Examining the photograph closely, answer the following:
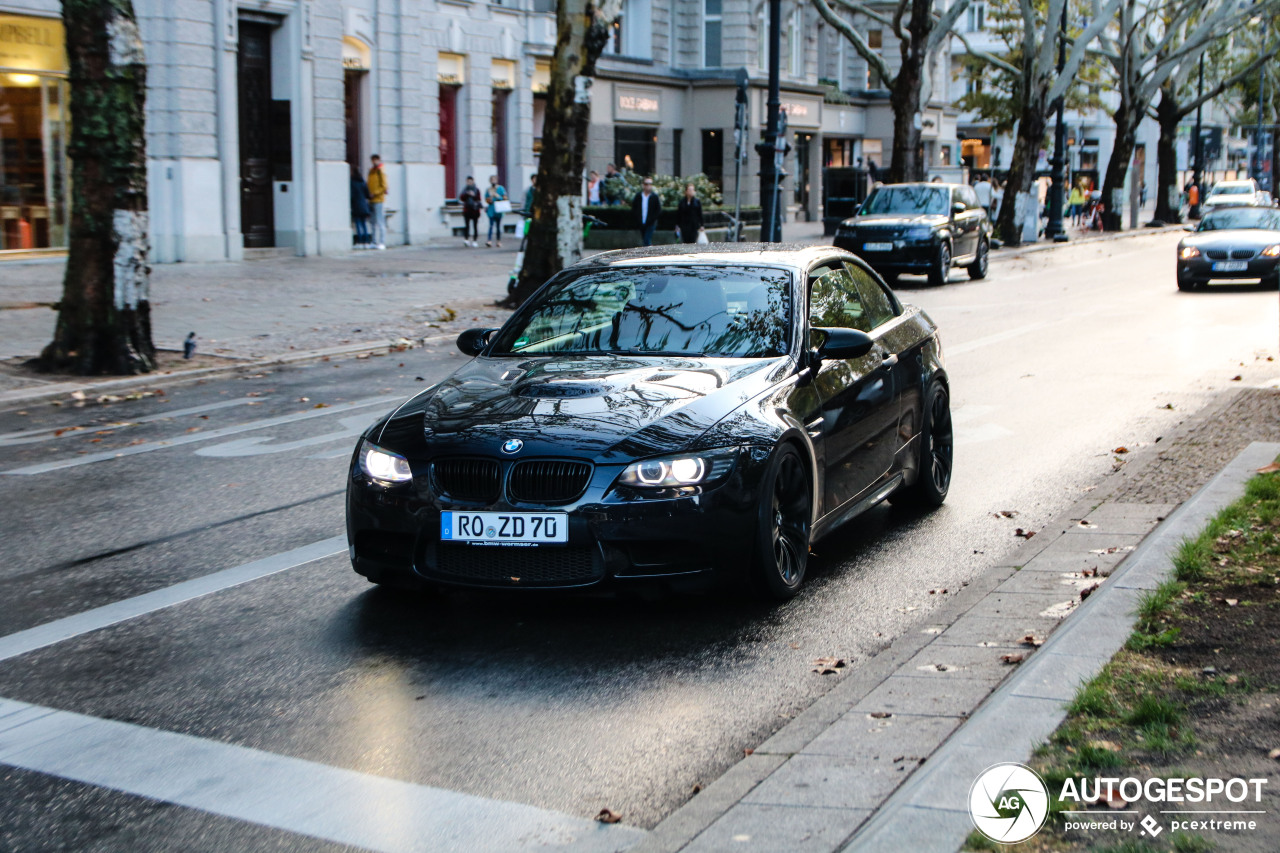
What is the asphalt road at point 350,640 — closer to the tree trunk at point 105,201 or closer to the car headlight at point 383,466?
the car headlight at point 383,466

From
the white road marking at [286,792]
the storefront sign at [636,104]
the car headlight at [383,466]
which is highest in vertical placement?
the storefront sign at [636,104]

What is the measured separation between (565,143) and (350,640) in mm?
15491

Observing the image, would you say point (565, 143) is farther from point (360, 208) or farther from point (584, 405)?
point (584, 405)

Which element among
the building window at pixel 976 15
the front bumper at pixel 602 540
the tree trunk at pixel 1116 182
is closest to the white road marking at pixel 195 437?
the front bumper at pixel 602 540

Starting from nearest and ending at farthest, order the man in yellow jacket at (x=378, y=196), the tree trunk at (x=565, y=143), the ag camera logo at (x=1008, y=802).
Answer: the ag camera logo at (x=1008, y=802)
the tree trunk at (x=565, y=143)
the man in yellow jacket at (x=378, y=196)

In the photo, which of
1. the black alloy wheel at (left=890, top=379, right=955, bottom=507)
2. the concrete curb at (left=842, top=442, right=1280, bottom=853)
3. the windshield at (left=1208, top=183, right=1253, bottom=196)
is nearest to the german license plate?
the concrete curb at (left=842, top=442, right=1280, bottom=853)

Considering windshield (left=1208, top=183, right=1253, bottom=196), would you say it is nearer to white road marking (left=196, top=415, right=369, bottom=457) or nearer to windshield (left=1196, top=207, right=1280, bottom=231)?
windshield (left=1196, top=207, right=1280, bottom=231)

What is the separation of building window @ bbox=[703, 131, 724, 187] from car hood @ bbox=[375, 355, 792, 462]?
4441 centimetres

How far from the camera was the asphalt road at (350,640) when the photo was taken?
429cm

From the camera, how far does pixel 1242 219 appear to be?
26.9 metres

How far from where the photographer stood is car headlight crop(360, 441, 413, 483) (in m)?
5.79

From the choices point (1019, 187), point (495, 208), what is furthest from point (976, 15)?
point (495, 208)

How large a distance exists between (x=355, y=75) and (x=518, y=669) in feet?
98.3

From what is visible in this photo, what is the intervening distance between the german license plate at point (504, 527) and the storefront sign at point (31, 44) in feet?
75.6
